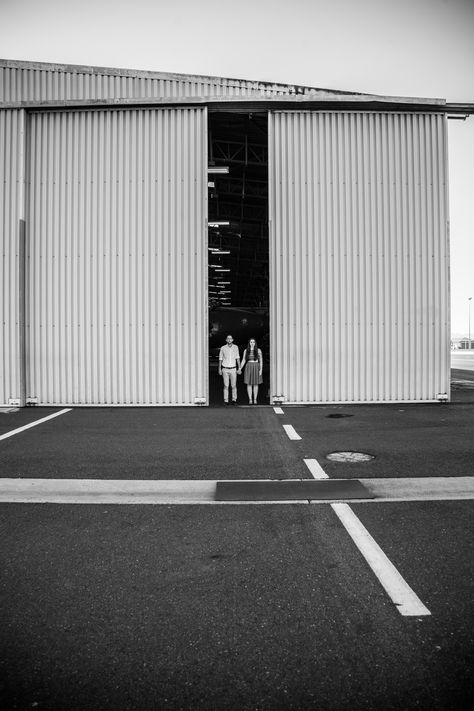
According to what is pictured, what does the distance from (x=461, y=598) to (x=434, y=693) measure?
935mm

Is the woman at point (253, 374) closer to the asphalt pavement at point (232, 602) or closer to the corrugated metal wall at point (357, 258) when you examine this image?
the corrugated metal wall at point (357, 258)

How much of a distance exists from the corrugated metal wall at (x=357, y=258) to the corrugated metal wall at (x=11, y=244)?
672cm

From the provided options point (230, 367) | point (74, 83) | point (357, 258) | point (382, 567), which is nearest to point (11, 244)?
point (74, 83)

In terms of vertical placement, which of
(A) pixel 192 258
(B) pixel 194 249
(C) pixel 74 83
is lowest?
(A) pixel 192 258

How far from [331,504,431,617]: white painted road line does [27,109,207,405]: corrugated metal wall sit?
763 cm

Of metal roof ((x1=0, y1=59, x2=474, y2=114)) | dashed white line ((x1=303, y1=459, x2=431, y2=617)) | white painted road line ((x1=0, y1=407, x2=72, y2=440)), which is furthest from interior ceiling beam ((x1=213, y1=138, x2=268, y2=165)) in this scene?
dashed white line ((x1=303, y1=459, x2=431, y2=617))

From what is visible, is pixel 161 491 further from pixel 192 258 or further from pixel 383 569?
pixel 192 258

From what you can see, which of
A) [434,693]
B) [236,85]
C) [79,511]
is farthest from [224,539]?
[236,85]

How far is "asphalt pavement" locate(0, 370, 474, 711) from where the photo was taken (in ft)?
6.66

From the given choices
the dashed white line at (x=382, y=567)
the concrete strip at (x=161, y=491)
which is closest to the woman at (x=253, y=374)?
the concrete strip at (x=161, y=491)

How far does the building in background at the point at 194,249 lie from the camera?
1130 centimetres

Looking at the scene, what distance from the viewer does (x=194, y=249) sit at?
11328 millimetres

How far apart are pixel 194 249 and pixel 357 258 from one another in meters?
4.40

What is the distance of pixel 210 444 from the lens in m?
7.11
